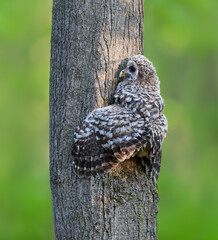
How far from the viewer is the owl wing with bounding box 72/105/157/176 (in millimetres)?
3102

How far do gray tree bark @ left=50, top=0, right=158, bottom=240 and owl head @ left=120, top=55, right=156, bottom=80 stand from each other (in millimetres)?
96

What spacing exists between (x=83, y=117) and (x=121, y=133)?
38 centimetres

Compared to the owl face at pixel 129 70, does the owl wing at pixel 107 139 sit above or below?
below
